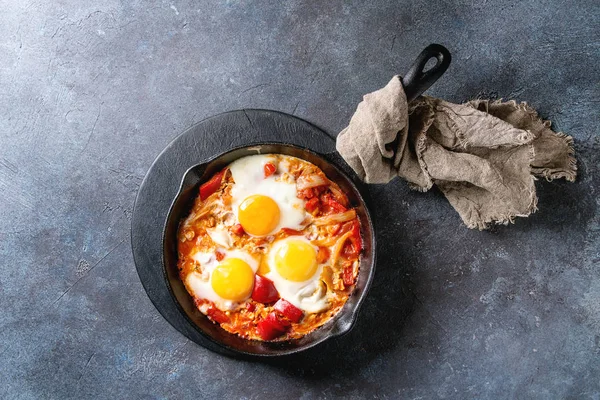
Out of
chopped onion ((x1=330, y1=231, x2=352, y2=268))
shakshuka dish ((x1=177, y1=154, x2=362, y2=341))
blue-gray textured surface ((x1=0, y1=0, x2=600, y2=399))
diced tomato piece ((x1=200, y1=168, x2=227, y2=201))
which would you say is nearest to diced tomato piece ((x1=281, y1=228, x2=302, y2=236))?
shakshuka dish ((x1=177, y1=154, x2=362, y2=341))

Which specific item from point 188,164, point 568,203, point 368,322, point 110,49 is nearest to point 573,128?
point 568,203

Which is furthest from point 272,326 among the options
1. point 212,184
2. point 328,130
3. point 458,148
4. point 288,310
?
point 458,148

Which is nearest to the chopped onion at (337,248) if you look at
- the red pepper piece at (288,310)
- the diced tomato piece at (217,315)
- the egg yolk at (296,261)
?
the egg yolk at (296,261)

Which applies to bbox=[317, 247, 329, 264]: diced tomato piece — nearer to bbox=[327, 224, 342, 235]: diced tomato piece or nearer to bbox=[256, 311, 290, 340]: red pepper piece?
bbox=[327, 224, 342, 235]: diced tomato piece

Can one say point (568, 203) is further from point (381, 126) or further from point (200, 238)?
point (200, 238)

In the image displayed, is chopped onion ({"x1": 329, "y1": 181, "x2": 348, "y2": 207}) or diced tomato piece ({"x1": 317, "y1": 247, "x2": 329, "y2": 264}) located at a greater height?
chopped onion ({"x1": 329, "y1": 181, "x2": 348, "y2": 207})

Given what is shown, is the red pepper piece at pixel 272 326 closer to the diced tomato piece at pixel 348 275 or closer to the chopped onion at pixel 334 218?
the diced tomato piece at pixel 348 275
